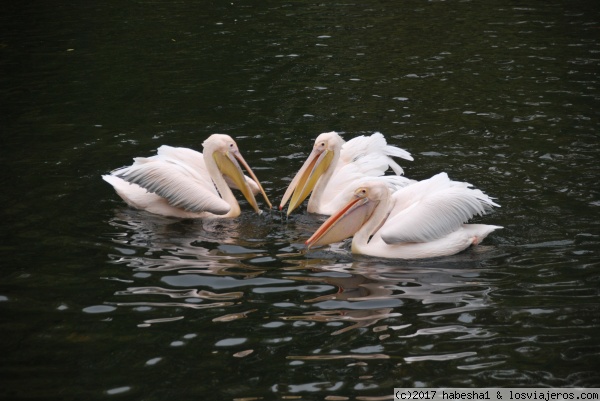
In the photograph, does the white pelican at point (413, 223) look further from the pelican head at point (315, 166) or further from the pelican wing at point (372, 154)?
the pelican wing at point (372, 154)

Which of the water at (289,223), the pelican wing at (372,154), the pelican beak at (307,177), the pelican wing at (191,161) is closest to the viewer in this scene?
the water at (289,223)

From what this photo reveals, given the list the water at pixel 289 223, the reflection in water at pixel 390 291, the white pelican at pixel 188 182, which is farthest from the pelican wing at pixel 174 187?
the reflection in water at pixel 390 291

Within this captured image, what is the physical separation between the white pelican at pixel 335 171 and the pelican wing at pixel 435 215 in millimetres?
910

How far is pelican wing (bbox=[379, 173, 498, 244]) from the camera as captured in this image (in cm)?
604

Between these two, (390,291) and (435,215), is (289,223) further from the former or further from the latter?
(390,291)

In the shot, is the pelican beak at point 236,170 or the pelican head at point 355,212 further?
the pelican beak at point 236,170

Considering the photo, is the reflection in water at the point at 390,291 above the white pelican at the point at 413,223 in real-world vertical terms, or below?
below

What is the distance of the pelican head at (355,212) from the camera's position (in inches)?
247

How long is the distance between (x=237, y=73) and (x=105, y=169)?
366cm

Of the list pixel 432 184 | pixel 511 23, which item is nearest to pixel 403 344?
pixel 432 184

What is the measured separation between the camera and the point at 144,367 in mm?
4445

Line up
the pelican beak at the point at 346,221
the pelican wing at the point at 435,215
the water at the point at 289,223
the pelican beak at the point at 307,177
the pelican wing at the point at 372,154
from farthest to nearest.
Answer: the pelican wing at the point at 372,154
the pelican beak at the point at 307,177
the pelican beak at the point at 346,221
the pelican wing at the point at 435,215
the water at the point at 289,223

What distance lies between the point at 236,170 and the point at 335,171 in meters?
0.96

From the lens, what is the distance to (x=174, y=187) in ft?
22.9
